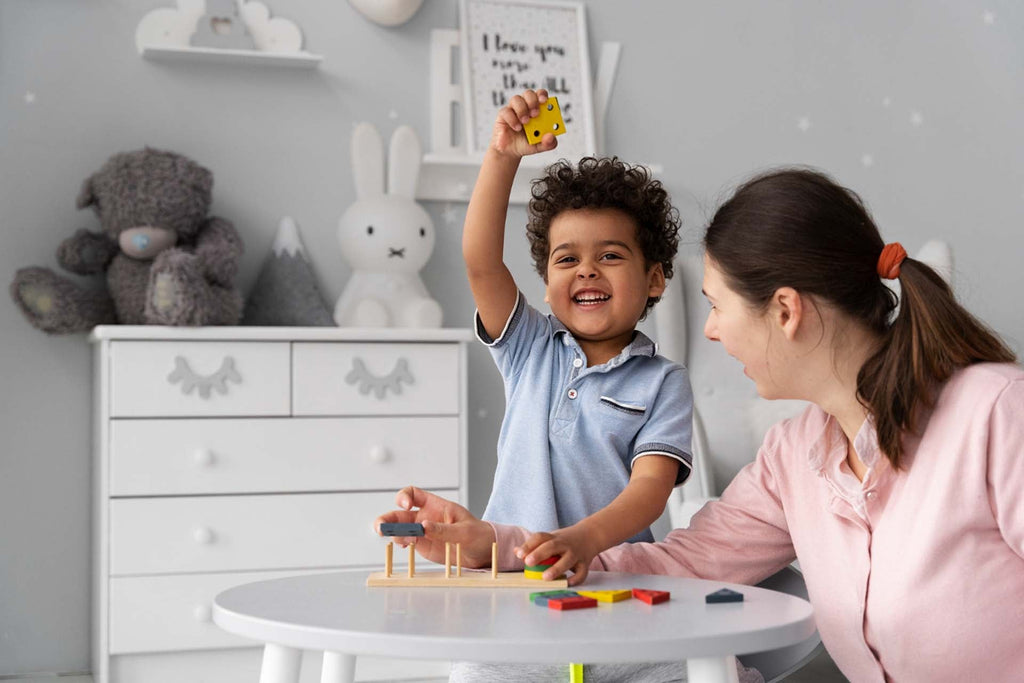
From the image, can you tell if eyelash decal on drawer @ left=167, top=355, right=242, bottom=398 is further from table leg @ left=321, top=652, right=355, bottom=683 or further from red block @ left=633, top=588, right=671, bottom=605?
red block @ left=633, top=588, right=671, bottom=605

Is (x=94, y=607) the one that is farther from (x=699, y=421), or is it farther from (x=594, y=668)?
(x=594, y=668)

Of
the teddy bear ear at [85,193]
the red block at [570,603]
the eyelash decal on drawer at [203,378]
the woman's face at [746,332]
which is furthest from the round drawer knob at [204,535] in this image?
the red block at [570,603]

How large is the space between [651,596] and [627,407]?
1.38 feet

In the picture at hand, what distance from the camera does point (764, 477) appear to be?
116cm

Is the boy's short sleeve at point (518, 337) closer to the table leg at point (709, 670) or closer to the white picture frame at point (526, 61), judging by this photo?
the table leg at point (709, 670)

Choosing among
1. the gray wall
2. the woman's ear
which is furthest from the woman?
the gray wall

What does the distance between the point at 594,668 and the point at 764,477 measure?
0.87ft

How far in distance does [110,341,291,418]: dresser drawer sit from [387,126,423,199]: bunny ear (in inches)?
20.0

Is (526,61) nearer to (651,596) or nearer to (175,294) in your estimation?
(175,294)

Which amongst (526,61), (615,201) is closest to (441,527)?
(615,201)

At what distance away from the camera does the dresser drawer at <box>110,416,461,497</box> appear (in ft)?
6.62

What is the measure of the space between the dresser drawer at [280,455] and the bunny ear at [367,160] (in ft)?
1.87

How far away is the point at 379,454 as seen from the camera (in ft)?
7.03

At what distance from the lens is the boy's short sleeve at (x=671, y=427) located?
1191mm
